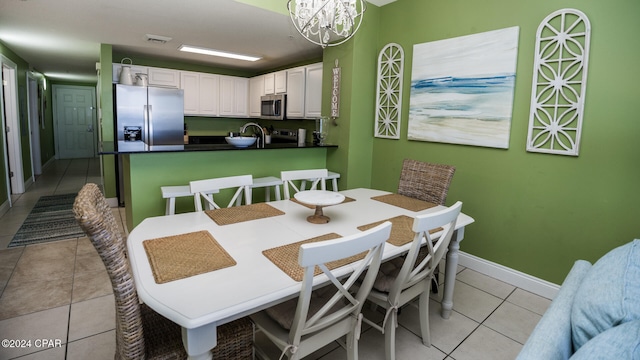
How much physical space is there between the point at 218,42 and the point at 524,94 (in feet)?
11.4

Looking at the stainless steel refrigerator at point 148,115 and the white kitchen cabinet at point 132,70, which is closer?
the stainless steel refrigerator at point 148,115

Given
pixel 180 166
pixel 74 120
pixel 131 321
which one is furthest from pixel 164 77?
pixel 74 120

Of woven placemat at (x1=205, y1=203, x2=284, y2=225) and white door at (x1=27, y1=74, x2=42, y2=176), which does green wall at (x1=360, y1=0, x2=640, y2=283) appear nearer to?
woven placemat at (x1=205, y1=203, x2=284, y2=225)

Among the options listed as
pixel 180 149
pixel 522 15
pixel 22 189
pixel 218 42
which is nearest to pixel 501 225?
pixel 522 15

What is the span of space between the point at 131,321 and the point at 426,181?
2.18 meters

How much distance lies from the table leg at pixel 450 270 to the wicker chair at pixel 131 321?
1.40 m

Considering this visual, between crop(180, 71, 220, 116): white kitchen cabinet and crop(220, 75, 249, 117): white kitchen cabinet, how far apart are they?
0.11m

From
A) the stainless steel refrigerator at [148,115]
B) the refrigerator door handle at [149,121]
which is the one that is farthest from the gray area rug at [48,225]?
the refrigerator door handle at [149,121]

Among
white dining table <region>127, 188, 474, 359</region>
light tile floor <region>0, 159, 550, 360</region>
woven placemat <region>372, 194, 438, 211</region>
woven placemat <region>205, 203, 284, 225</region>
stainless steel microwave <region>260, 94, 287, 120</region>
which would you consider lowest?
light tile floor <region>0, 159, 550, 360</region>

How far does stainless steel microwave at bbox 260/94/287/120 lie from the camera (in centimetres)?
524

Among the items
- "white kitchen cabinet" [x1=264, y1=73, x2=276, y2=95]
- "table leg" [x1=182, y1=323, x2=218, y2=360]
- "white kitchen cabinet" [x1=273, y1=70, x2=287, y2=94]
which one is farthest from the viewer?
"white kitchen cabinet" [x1=264, y1=73, x2=276, y2=95]

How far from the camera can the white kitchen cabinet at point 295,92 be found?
4850 millimetres

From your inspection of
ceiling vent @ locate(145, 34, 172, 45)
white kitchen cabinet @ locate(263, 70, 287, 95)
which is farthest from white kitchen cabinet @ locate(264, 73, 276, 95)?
ceiling vent @ locate(145, 34, 172, 45)

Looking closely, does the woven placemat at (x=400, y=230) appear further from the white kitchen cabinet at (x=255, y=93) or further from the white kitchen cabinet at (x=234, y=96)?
the white kitchen cabinet at (x=234, y=96)
